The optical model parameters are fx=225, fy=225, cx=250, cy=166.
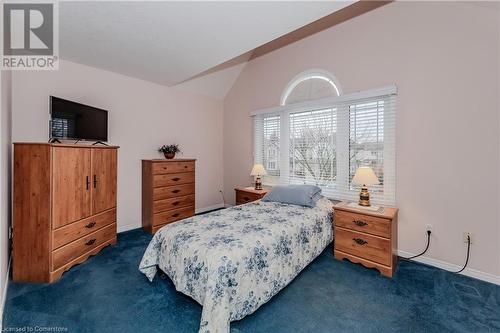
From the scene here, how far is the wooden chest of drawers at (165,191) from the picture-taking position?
3371 millimetres

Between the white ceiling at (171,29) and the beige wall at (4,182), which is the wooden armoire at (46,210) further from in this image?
the white ceiling at (171,29)

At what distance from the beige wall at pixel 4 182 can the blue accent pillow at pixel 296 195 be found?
2.62 metres

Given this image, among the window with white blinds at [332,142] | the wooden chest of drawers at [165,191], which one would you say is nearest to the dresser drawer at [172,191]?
the wooden chest of drawers at [165,191]

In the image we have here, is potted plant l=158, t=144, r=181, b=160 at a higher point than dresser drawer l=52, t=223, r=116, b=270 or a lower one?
higher

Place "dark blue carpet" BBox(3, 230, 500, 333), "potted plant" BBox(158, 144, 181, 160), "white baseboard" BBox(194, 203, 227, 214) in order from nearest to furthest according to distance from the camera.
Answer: "dark blue carpet" BBox(3, 230, 500, 333) < "potted plant" BBox(158, 144, 181, 160) < "white baseboard" BBox(194, 203, 227, 214)

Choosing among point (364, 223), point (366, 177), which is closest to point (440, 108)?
point (366, 177)

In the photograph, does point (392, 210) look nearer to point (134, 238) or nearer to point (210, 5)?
point (210, 5)

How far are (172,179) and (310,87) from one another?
2597mm

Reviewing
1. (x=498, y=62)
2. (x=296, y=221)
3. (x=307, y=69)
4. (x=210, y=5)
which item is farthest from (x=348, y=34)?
(x=296, y=221)

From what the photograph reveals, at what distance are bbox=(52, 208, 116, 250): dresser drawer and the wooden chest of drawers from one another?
22.0 inches

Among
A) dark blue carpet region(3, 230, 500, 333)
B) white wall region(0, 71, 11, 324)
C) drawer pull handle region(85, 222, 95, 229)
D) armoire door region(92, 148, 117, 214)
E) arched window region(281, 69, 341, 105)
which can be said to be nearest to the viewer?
dark blue carpet region(3, 230, 500, 333)

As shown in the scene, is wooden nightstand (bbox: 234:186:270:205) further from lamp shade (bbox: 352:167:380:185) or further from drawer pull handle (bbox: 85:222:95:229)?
drawer pull handle (bbox: 85:222:95:229)

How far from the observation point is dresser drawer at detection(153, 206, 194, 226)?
3.40 metres

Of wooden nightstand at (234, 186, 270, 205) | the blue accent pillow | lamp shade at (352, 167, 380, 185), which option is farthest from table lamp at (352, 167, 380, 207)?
wooden nightstand at (234, 186, 270, 205)
